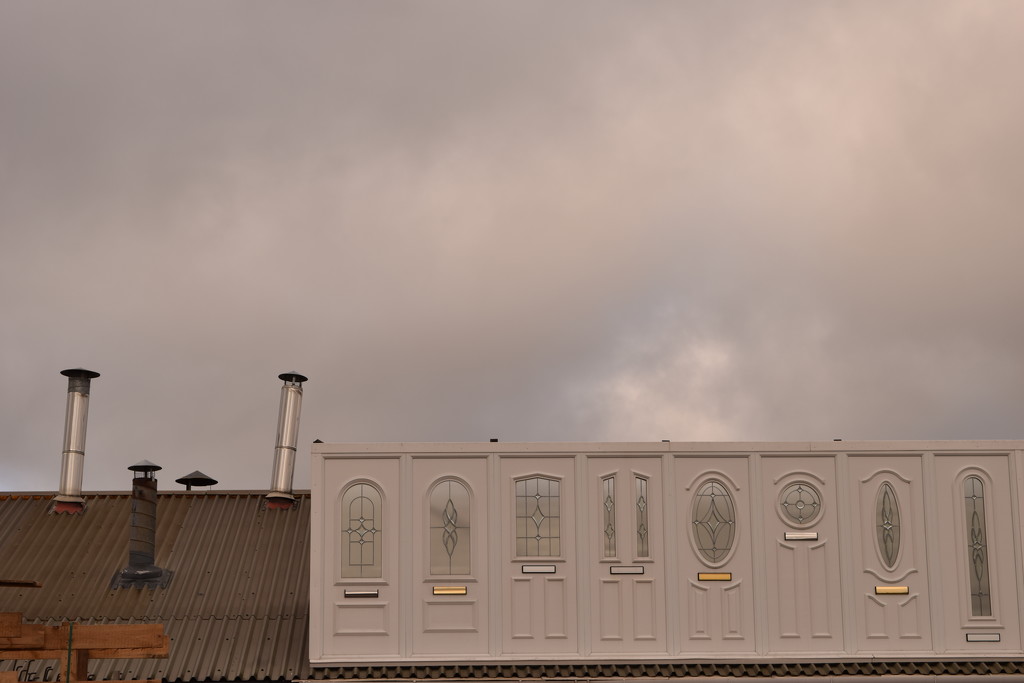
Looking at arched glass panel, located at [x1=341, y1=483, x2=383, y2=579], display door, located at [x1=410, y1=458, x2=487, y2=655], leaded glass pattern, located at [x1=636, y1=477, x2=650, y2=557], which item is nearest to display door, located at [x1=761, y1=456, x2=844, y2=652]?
leaded glass pattern, located at [x1=636, y1=477, x2=650, y2=557]

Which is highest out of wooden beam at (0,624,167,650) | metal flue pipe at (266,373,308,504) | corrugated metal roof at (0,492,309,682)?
metal flue pipe at (266,373,308,504)

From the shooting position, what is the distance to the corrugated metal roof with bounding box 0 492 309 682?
66.5 feet

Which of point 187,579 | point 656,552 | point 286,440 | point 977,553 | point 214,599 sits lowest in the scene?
point 214,599

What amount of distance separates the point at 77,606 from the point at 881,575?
13.5 metres

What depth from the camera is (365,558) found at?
66.1 ft

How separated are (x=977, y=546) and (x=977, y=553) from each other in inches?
4.5

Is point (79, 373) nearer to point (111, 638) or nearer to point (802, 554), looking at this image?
point (111, 638)

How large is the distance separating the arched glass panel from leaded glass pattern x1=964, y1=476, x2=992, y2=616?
9.49m

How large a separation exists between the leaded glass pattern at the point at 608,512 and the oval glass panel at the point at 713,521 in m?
1.29

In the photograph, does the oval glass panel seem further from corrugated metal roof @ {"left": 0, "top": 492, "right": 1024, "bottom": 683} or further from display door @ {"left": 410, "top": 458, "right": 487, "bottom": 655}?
display door @ {"left": 410, "top": 458, "right": 487, "bottom": 655}

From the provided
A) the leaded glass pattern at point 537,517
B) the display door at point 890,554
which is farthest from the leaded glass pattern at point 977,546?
the leaded glass pattern at point 537,517

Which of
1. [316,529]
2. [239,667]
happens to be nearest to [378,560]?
[316,529]

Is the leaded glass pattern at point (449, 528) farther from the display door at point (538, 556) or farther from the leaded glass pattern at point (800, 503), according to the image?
the leaded glass pattern at point (800, 503)

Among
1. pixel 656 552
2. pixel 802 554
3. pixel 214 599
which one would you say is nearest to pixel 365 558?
pixel 214 599
